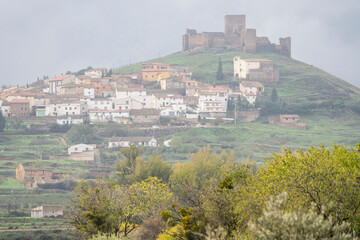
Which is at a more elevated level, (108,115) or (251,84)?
(251,84)

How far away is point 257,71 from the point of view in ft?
328

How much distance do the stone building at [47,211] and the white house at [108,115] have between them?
3406 centimetres

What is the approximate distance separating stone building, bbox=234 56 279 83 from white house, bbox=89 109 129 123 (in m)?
28.2

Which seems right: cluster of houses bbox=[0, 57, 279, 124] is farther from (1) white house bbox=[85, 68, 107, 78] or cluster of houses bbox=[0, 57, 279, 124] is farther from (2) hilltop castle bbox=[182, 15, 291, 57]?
(2) hilltop castle bbox=[182, 15, 291, 57]


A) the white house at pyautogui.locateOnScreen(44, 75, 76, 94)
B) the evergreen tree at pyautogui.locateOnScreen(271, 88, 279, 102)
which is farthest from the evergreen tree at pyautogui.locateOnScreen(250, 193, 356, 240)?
the white house at pyautogui.locateOnScreen(44, 75, 76, 94)

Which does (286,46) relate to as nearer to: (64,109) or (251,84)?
(251,84)

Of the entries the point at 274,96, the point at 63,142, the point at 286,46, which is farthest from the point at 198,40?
the point at 63,142

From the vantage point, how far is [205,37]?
125062 millimetres

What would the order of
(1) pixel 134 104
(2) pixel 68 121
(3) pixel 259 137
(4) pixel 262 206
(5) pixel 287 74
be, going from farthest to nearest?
(5) pixel 287 74
(1) pixel 134 104
(2) pixel 68 121
(3) pixel 259 137
(4) pixel 262 206

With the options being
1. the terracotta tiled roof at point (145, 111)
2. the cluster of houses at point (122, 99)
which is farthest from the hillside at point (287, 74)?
the terracotta tiled roof at point (145, 111)

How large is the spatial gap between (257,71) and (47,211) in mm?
61628

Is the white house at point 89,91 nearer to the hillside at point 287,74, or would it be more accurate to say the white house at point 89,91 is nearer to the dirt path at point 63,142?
the dirt path at point 63,142

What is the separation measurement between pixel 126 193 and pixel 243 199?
1087 centimetres

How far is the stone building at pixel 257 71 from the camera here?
100m
